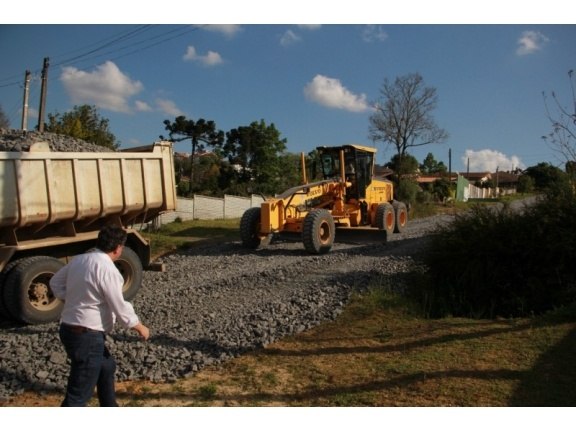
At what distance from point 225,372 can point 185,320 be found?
2.05m

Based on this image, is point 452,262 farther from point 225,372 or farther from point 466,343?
point 225,372

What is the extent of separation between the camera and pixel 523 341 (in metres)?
5.59

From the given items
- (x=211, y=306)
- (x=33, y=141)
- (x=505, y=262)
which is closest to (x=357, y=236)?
(x=505, y=262)

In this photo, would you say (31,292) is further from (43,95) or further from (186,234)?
(43,95)

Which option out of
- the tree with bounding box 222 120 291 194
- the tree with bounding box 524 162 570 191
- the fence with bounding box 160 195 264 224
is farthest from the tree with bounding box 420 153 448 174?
the tree with bounding box 524 162 570 191

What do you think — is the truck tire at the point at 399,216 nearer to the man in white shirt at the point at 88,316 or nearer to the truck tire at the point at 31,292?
the truck tire at the point at 31,292

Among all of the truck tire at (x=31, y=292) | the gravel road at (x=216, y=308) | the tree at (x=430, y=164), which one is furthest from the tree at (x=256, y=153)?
the tree at (x=430, y=164)

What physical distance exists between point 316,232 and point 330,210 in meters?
2.06

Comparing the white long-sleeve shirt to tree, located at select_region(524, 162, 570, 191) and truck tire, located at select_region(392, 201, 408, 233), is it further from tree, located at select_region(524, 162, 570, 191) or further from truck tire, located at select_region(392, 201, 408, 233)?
truck tire, located at select_region(392, 201, 408, 233)

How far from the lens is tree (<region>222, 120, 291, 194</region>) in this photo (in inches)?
1667

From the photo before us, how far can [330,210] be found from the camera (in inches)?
547

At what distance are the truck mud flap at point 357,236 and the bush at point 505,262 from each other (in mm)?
4378

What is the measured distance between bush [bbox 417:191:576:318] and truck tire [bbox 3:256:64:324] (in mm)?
5452

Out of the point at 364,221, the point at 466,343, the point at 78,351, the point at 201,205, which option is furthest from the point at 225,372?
the point at 201,205
